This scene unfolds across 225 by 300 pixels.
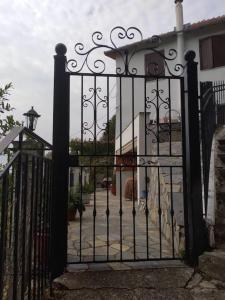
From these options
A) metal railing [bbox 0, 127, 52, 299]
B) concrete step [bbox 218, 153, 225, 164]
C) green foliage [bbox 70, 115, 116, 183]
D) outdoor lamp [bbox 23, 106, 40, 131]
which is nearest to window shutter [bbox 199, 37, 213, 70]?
green foliage [bbox 70, 115, 116, 183]

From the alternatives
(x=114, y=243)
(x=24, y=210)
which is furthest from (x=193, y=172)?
(x=24, y=210)

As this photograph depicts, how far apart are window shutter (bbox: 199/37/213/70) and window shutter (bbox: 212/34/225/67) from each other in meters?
0.16

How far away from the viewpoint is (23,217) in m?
1.81

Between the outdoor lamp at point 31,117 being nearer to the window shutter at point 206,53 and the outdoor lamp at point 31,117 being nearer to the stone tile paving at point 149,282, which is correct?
the stone tile paving at point 149,282

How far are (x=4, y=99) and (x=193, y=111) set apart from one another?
2.07 m

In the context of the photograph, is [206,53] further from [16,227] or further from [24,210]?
[16,227]

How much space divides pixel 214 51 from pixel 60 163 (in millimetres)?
11674

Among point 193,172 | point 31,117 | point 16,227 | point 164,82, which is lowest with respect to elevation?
point 16,227

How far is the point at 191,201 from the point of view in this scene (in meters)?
3.16

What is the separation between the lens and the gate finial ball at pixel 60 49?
3.07m

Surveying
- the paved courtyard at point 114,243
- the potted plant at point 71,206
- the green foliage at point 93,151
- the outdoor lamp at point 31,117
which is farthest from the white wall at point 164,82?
the paved courtyard at point 114,243

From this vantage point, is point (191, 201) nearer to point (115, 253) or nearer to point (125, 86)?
point (115, 253)

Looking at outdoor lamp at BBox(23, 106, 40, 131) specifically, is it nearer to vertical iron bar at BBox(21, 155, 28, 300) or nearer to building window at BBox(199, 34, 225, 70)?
vertical iron bar at BBox(21, 155, 28, 300)

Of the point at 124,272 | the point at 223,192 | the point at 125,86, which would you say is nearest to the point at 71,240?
the point at 124,272
